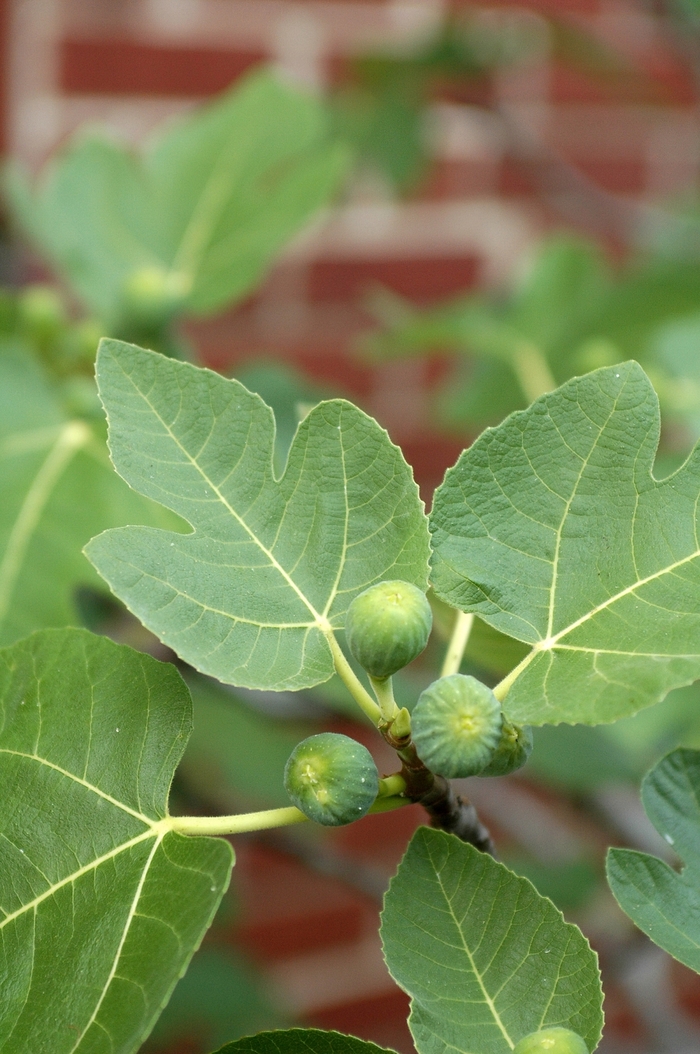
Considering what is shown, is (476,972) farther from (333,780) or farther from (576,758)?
(576,758)

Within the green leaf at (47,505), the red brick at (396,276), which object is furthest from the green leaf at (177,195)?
the red brick at (396,276)

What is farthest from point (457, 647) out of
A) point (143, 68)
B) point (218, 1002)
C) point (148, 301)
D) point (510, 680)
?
point (143, 68)

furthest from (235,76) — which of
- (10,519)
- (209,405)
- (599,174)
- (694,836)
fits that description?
(694,836)

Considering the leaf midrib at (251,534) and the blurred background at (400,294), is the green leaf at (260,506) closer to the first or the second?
the leaf midrib at (251,534)

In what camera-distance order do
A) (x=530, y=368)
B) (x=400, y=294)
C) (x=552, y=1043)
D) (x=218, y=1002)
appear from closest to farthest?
(x=552, y=1043), (x=530, y=368), (x=218, y=1002), (x=400, y=294)

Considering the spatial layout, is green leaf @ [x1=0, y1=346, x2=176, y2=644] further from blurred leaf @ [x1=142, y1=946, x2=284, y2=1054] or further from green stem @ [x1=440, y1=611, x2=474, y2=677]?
blurred leaf @ [x1=142, y1=946, x2=284, y2=1054]

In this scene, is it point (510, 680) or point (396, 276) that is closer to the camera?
point (510, 680)
